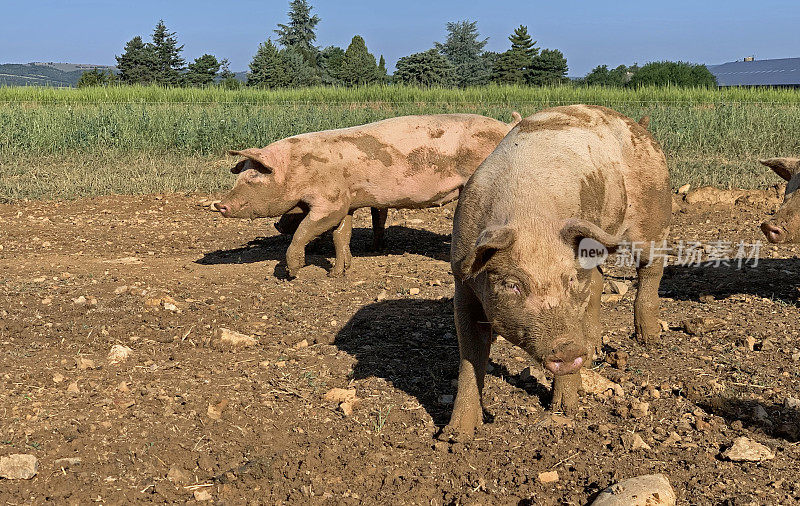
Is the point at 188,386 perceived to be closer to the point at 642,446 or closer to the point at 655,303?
the point at 642,446

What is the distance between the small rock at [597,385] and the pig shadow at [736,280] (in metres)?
2.33

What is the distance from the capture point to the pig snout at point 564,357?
125 inches

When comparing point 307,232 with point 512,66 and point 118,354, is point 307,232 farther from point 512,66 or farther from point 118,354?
point 512,66

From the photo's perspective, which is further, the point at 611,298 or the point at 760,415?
the point at 611,298

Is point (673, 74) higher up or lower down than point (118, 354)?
higher up

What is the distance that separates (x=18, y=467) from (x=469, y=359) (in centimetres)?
214

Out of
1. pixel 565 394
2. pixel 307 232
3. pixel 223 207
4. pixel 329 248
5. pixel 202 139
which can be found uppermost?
pixel 202 139

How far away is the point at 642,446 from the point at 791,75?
43914mm

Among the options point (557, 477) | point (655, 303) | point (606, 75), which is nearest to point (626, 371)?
point (655, 303)

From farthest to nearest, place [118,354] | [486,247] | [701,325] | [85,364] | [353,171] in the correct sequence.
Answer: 1. [353,171]
2. [701,325]
3. [118,354]
4. [85,364]
5. [486,247]

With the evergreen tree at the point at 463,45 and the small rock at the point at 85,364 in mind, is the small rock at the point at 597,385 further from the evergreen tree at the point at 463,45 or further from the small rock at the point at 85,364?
the evergreen tree at the point at 463,45

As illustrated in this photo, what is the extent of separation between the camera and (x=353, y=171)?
7.61 metres

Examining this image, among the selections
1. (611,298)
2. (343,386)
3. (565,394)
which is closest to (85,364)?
(343,386)

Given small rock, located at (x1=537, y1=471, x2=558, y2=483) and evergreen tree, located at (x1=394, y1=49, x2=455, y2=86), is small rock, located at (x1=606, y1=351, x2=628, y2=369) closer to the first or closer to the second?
small rock, located at (x1=537, y1=471, x2=558, y2=483)
